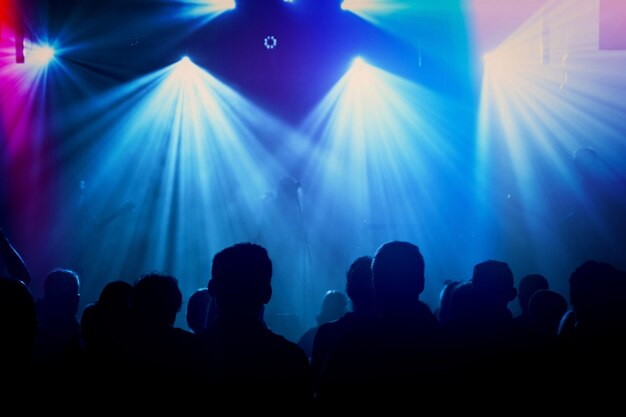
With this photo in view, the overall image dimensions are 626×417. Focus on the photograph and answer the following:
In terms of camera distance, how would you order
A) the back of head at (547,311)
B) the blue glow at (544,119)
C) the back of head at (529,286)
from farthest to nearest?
the blue glow at (544,119) < the back of head at (529,286) < the back of head at (547,311)

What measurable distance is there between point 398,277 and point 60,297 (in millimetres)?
2607

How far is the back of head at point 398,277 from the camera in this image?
227cm

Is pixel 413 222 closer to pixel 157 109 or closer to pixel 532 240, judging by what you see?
pixel 532 240

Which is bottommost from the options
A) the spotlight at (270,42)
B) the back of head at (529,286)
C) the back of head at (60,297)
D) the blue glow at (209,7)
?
A: the back of head at (529,286)

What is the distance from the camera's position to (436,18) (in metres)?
10.3

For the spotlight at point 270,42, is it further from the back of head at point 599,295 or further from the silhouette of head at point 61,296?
the back of head at point 599,295

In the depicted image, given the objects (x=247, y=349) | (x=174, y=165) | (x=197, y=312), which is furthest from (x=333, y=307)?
(x=174, y=165)

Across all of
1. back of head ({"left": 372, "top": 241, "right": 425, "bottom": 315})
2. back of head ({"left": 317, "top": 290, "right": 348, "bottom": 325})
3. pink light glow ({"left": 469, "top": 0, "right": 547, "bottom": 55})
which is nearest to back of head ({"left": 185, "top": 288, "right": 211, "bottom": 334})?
back of head ({"left": 317, "top": 290, "right": 348, "bottom": 325})

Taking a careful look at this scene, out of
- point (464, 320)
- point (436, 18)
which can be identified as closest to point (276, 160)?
point (436, 18)

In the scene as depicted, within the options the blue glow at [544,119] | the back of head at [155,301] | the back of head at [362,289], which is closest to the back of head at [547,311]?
the back of head at [362,289]

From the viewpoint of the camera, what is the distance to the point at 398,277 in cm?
229

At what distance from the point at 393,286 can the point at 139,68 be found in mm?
10017

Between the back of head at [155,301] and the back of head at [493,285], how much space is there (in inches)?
58.6

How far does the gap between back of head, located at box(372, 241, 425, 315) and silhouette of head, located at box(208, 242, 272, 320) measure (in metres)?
0.44
